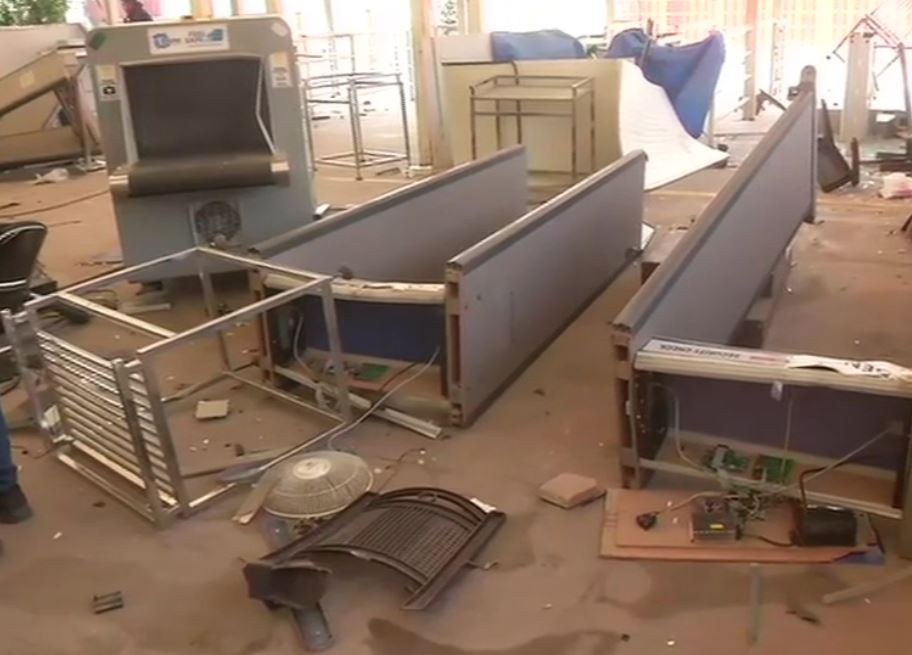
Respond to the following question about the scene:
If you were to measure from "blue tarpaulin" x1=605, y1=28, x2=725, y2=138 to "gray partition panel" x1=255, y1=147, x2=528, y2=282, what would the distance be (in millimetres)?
2196

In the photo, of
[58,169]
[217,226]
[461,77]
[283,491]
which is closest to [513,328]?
[283,491]

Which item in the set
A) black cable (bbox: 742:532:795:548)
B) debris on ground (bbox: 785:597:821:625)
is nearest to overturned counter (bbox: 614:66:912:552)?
black cable (bbox: 742:532:795:548)

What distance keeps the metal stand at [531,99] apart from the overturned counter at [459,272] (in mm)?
1429

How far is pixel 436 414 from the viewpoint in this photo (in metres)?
3.22

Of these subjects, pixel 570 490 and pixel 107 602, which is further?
pixel 570 490

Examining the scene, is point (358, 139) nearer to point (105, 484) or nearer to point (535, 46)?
point (535, 46)

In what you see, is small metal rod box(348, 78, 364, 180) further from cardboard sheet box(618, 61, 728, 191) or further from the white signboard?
the white signboard

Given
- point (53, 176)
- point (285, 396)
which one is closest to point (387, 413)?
point (285, 396)

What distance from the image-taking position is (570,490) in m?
2.72

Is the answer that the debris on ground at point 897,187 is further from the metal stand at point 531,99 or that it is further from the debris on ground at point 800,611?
the debris on ground at point 800,611

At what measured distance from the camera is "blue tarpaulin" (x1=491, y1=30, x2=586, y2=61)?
7.04 metres

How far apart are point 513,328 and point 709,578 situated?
4.23 ft

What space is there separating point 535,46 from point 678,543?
528cm

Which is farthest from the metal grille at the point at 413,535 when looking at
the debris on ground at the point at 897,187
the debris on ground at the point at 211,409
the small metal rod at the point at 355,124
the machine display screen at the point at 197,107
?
the small metal rod at the point at 355,124
